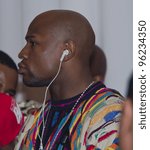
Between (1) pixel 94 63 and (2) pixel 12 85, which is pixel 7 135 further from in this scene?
(1) pixel 94 63

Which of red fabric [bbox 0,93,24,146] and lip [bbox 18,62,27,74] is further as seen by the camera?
red fabric [bbox 0,93,24,146]

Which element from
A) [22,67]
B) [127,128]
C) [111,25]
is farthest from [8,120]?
[127,128]

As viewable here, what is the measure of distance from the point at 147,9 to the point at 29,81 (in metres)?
0.67

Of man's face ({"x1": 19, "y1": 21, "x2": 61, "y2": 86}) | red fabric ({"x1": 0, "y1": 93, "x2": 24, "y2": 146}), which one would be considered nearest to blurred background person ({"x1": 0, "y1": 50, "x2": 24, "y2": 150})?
red fabric ({"x1": 0, "y1": 93, "x2": 24, "y2": 146})

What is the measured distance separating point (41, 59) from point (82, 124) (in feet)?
0.72

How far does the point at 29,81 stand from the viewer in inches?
43.8

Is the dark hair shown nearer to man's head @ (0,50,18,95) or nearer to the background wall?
man's head @ (0,50,18,95)

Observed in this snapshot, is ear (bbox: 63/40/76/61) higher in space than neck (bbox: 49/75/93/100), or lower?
higher

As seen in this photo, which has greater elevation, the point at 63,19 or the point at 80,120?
the point at 63,19

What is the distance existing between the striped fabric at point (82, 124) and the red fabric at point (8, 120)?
8 centimetres

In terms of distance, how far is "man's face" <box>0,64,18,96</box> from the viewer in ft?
4.85

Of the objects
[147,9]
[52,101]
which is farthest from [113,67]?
[147,9]

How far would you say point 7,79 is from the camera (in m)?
1.48

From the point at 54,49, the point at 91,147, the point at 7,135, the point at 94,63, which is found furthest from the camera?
the point at 94,63
